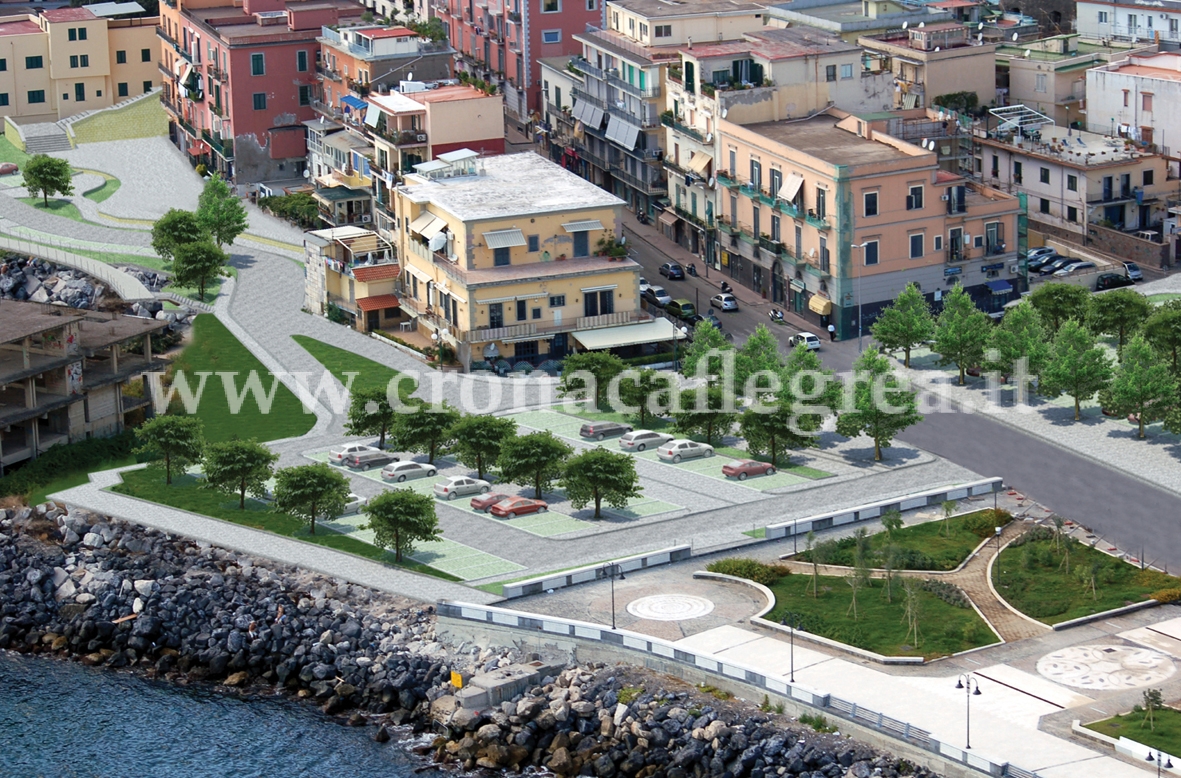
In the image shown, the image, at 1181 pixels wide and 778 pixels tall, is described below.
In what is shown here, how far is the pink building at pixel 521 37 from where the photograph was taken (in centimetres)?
17225

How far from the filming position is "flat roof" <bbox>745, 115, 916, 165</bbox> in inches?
5172

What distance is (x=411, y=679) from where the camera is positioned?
3538 inches

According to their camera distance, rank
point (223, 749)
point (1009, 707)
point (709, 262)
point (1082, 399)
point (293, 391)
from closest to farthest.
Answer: point (1009, 707), point (223, 749), point (1082, 399), point (293, 391), point (709, 262)

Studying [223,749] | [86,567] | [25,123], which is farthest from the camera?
[25,123]

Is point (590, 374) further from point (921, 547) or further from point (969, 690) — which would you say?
point (969, 690)

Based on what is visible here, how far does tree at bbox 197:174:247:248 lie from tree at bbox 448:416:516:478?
143 feet

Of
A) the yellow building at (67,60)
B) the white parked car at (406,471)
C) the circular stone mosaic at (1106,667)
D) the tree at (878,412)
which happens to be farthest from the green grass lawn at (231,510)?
the yellow building at (67,60)

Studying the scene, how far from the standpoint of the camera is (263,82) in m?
166

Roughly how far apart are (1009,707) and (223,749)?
105ft

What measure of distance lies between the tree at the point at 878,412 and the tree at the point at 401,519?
24.1 meters

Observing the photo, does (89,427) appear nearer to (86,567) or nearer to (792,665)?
(86,567)

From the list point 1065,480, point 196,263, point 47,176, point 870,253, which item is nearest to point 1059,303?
point 870,253

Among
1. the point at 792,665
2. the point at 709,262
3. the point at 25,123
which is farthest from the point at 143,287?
the point at 792,665

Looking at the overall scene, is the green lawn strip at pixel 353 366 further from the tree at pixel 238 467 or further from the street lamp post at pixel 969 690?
the street lamp post at pixel 969 690
